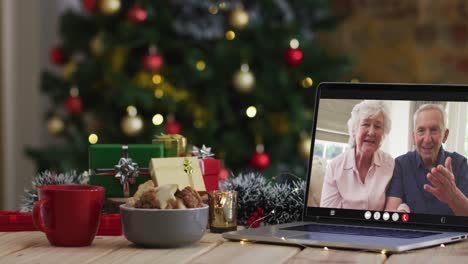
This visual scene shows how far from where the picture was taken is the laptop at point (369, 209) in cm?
129

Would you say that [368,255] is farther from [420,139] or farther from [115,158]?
[115,158]

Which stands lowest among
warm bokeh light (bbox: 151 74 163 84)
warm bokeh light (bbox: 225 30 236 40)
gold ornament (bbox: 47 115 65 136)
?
gold ornament (bbox: 47 115 65 136)

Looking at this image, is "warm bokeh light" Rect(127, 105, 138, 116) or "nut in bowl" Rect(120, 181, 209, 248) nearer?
"nut in bowl" Rect(120, 181, 209, 248)

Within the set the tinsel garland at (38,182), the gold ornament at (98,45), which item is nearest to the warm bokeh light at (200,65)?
the gold ornament at (98,45)

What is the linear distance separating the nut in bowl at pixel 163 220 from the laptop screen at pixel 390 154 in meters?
0.23

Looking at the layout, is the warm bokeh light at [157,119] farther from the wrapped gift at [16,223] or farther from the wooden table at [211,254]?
the wooden table at [211,254]

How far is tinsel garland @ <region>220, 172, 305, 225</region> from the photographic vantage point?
4.90ft

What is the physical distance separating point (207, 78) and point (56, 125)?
2.18 feet

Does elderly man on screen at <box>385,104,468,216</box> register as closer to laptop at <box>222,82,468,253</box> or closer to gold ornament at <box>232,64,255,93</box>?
laptop at <box>222,82,468,253</box>

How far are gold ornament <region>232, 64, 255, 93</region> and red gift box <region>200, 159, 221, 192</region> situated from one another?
5.30ft

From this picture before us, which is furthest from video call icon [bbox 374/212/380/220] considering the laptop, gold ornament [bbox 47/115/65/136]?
gold ornament [bbox 47/115/65/136]

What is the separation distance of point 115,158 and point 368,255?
1.55 feet

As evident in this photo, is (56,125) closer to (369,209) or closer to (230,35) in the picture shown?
(230,35)

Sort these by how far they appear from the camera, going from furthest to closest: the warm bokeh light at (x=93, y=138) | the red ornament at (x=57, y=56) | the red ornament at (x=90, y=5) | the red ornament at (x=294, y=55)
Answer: the red ornament at (x=57, y=56)
the red ornament at (x=90, y=5)
the red ornament at (x=294, y=55)
the warm bokeh light at (x=93, y=138)
